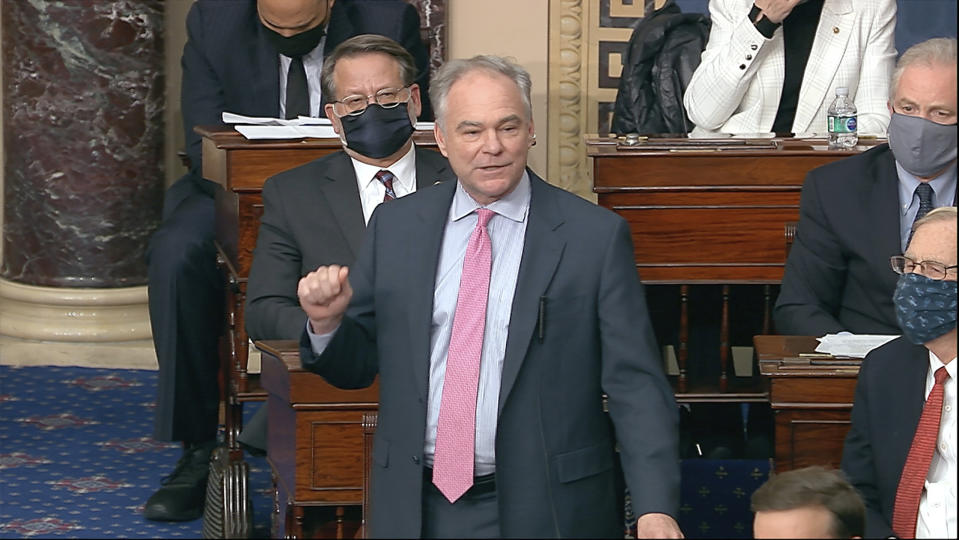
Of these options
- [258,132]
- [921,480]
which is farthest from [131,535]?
[921,480]

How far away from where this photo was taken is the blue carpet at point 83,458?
17.5 ft

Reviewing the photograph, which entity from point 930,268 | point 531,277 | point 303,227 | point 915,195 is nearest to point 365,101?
point 303,227

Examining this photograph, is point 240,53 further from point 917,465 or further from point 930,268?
point 917,465

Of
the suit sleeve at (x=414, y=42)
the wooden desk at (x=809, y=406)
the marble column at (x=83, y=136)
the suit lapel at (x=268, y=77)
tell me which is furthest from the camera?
the marble column at (x=83, y=136)

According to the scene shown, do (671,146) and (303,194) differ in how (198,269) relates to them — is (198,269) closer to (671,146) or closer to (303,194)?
(303,194)

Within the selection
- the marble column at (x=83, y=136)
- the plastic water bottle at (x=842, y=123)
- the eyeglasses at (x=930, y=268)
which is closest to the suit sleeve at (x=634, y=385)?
the eyeglasses at (x=930, y=268)

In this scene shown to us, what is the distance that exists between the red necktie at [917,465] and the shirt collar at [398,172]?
6.23 feet

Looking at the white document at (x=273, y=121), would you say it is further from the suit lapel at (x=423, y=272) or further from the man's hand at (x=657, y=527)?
the man's hand at (x=657, y=527)

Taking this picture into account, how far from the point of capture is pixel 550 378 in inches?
134

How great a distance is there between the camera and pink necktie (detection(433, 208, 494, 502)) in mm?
3379

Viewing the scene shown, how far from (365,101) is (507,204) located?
139 centimetres

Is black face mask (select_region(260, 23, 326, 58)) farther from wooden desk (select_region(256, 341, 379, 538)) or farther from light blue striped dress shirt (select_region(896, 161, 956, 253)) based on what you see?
light blue striped dress shirt (select_region(896, 161, 956, 253))

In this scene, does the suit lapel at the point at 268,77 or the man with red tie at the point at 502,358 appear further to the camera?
the suit lapel at the point at 268,77

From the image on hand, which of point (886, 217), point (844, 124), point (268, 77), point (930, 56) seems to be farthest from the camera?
point (268, 77)
